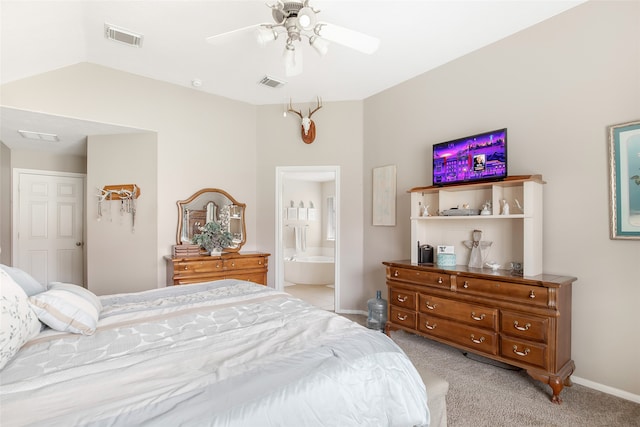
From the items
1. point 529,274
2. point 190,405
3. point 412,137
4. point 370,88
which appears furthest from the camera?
point 370,88

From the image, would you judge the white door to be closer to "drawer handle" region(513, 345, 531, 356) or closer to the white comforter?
the white comforter

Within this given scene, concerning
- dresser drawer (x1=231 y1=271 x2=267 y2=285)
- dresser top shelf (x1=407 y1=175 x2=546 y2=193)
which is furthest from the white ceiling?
dresser drawer (x1=231 y1=271 x2=267 y2=285)

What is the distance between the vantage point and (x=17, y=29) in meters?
2.62

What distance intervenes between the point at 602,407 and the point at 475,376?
2.61 feet

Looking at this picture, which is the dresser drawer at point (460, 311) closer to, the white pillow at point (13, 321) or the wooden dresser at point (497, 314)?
the wooden dresser at point (497, 314)

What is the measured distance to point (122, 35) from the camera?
3.05 meters

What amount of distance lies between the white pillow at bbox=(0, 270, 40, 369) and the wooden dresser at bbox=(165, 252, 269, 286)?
2.39 m

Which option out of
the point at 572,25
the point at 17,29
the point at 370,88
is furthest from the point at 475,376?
the point at 17,29

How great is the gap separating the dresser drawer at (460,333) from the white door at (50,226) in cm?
531

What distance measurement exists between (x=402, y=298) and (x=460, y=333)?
0.67 metres

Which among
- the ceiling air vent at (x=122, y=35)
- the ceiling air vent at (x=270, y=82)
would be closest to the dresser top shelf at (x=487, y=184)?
the ceiling air vent at (x=270, y=82)

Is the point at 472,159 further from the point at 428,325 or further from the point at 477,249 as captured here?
the point at 428,325

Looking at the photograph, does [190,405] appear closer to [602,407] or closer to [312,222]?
[602,407]

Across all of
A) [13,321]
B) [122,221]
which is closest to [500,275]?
[13,321]
